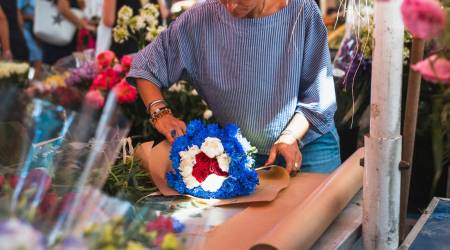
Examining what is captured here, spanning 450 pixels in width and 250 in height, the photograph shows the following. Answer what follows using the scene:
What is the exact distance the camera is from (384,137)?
1501 mm

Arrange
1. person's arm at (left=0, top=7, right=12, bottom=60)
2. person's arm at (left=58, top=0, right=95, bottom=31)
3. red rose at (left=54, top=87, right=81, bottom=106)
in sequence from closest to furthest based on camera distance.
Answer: red rose at (left=54, top=87, right=81, bottom=106) < person's arm at (left=0, top=7, right=12, bottom=60) < person's arm at (left=58, top=0, right=95, bottom=31)

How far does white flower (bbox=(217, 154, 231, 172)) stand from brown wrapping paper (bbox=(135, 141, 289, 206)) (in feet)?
0.27

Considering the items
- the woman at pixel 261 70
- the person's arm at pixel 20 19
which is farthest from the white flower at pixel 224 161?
the person's arm at pixel 20 19

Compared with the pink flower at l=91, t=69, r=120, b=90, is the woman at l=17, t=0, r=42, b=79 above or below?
above

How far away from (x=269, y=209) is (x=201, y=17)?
677 mm

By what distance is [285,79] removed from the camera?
1.96 metres

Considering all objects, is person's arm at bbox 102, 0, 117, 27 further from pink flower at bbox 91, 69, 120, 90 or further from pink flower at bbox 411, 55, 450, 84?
pink flower at bbox 411, 55, 450, 84

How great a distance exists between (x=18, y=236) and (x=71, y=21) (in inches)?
172

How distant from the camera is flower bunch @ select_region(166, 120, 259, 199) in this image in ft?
5.57

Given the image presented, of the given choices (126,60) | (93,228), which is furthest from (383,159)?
(126,60)

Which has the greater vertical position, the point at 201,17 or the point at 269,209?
the point at 201,17

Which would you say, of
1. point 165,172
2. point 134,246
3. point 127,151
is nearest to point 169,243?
point 134,246

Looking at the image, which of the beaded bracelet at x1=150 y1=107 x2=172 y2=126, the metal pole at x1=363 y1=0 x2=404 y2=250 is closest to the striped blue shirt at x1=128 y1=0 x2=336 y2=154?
the beaded bracelet at x1=150 y1=107 x2=172 y2=126

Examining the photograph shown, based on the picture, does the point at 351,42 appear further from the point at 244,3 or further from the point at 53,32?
the point at 53,32
